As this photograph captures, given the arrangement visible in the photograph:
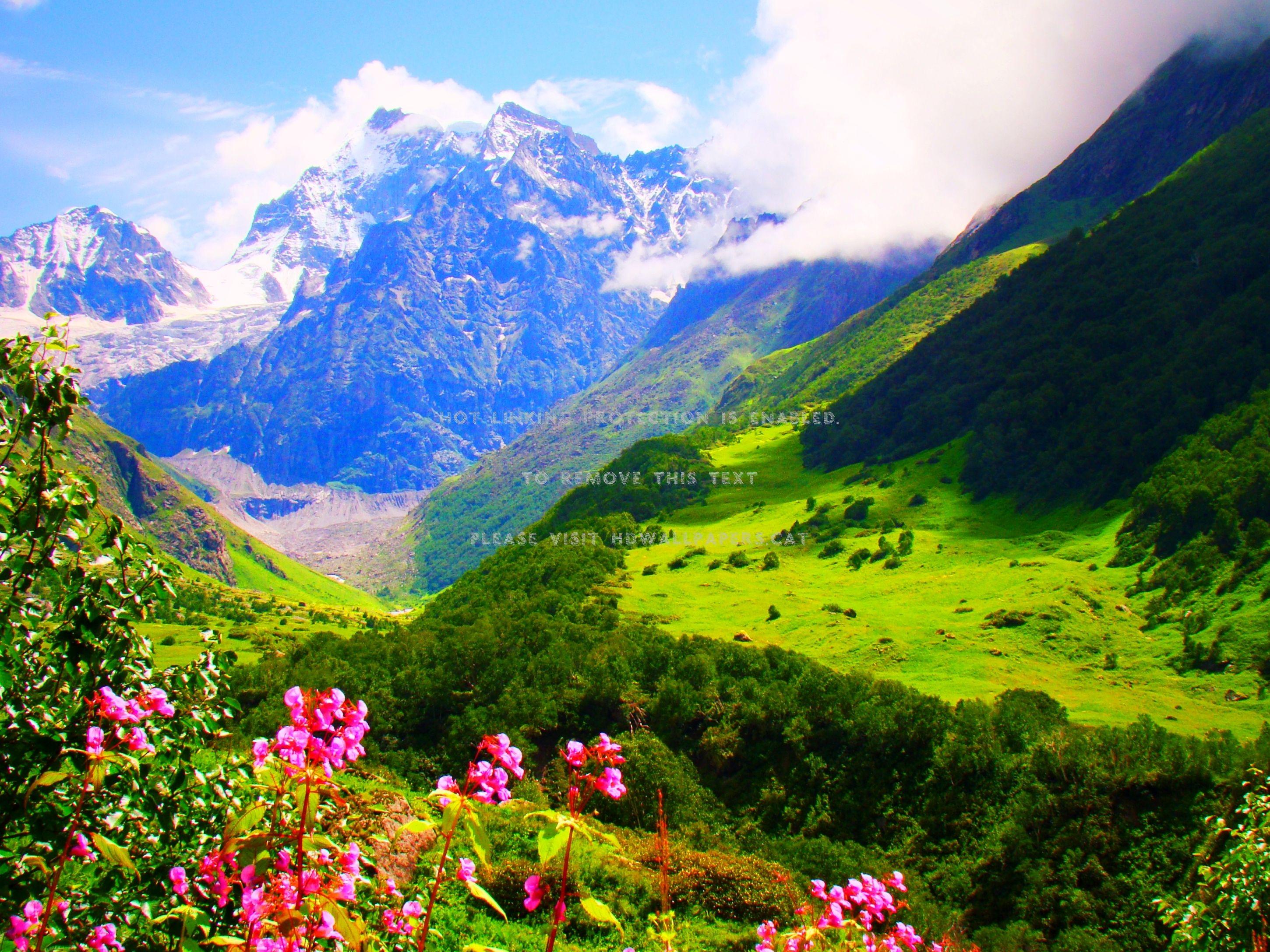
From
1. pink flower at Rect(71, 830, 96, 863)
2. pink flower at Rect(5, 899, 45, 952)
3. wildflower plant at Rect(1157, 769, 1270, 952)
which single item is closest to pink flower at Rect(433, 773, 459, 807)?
pink flower at Rect(71, 830, 96, 863)

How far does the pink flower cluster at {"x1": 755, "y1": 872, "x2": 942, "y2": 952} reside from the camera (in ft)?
26.2

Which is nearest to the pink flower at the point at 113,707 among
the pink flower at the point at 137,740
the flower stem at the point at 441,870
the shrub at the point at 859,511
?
the pink flower at the point at 137,740

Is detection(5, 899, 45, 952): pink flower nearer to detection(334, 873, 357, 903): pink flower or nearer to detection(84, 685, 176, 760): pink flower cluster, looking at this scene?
detection(84, 685, 176, 760): pink flower cluster

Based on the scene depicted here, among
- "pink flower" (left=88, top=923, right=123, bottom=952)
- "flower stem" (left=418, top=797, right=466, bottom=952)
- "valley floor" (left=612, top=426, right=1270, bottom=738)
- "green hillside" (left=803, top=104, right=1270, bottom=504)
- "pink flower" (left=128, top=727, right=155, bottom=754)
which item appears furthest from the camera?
"green hillside" (left=803, top=104, right=1270, bottom=504)

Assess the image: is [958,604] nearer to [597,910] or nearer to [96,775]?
[597,910]

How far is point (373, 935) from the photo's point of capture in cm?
581

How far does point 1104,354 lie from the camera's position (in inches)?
4961

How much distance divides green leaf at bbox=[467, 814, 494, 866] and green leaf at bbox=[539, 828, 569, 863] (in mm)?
347

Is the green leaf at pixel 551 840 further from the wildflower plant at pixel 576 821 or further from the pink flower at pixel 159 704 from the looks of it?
the pink flower at pixel 159 704

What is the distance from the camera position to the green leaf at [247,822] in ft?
16.6

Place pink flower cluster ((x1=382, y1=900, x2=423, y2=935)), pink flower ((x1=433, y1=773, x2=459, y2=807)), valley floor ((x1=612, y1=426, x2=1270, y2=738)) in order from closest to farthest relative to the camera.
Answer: pink flower ((x1=433, y1=773, x2=459, y2=807)) → pink flower cluster ((x1=382, y1=900, x2=423, y2=935)) → valley floor ((x1=612, y1=426, x2=1270, y2=738))

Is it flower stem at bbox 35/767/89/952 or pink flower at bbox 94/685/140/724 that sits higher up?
pink flower at bbox 94/685/140/724

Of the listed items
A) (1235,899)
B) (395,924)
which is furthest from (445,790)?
(1235,899)

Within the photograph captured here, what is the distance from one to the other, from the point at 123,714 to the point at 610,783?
3.80 meters
